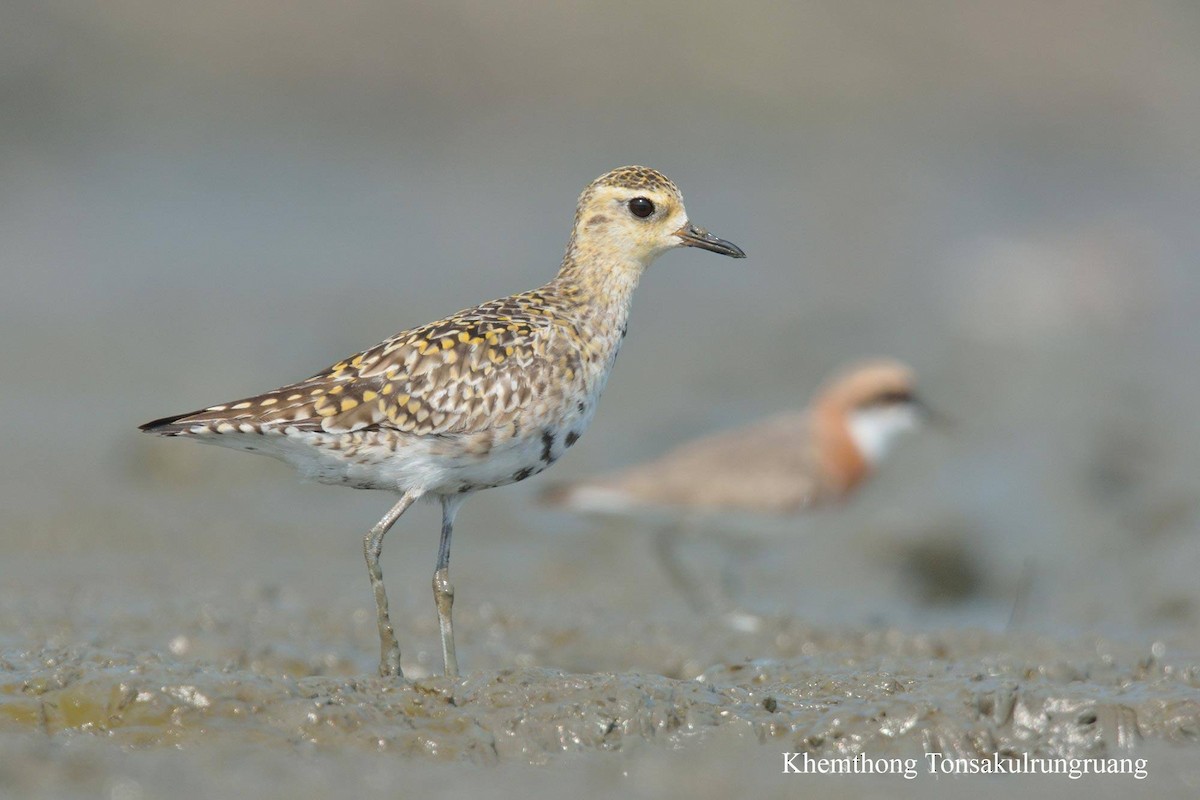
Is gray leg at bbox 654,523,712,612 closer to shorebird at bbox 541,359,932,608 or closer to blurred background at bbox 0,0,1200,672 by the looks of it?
shorebird at bbox 541,359,932,608

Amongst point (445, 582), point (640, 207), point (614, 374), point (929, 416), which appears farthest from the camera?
point (614, 374)

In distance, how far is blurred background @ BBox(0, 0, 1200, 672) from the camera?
36.5 ft

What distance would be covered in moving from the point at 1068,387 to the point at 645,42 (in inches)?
450

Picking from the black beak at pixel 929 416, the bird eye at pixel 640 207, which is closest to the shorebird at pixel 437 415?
the bird eye at pixel 640 207

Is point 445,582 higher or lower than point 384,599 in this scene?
higher

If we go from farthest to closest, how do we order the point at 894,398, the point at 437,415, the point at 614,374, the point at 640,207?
the point at 614,374 < the point at 894,398 < the point at 640,207 < the point at 437,415

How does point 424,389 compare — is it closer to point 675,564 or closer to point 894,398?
point 675,564

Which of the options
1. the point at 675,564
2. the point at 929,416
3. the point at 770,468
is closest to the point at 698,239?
the point at 770,468

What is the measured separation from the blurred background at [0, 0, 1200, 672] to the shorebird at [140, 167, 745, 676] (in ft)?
3.92

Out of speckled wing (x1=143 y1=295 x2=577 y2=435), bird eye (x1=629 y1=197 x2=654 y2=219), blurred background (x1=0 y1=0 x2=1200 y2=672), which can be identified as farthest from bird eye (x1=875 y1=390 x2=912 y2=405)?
speckled wing (x1=143 y1=295 x2=577 y2=435)

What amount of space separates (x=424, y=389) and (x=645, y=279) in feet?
35.0

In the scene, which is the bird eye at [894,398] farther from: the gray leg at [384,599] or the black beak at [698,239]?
the gray leg at [384,599]

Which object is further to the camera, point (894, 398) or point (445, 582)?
point (894, 398)

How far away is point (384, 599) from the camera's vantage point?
743cm
